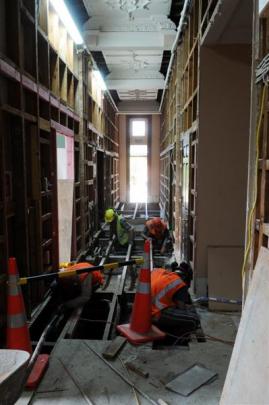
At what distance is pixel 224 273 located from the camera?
4551 mm

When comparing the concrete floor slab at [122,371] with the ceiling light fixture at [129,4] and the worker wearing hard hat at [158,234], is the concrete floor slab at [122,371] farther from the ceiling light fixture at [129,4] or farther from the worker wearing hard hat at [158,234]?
the ceiling light fixture at [129,4]

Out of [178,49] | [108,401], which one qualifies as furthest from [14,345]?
[178,49]

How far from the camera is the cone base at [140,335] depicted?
10.6ft

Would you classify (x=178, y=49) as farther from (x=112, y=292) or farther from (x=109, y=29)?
(x=112, y=292)

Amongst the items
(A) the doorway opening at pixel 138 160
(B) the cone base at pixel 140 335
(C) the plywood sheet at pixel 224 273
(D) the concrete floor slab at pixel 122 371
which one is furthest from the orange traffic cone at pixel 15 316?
(A) the doorway opening at pixel 138 160

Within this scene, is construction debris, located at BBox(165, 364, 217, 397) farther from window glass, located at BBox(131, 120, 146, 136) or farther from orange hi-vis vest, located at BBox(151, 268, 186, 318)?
window glass, located at BBox(131, 120, 146, 136)

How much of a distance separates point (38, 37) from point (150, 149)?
41.3 ft

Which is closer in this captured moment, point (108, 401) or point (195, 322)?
point (108, 401)

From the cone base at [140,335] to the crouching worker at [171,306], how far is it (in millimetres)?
212

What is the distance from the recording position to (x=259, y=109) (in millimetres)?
→ 2369

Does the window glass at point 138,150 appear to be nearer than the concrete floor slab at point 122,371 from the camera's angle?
No

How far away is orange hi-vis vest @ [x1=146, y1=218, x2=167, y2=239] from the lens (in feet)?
24.8

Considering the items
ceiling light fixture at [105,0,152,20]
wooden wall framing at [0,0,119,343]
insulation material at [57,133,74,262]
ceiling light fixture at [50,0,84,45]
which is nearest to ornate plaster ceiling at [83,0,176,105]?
ceiling light fixture at [105,0,152,20]

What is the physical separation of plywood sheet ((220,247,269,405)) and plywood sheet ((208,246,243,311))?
2277 mm
